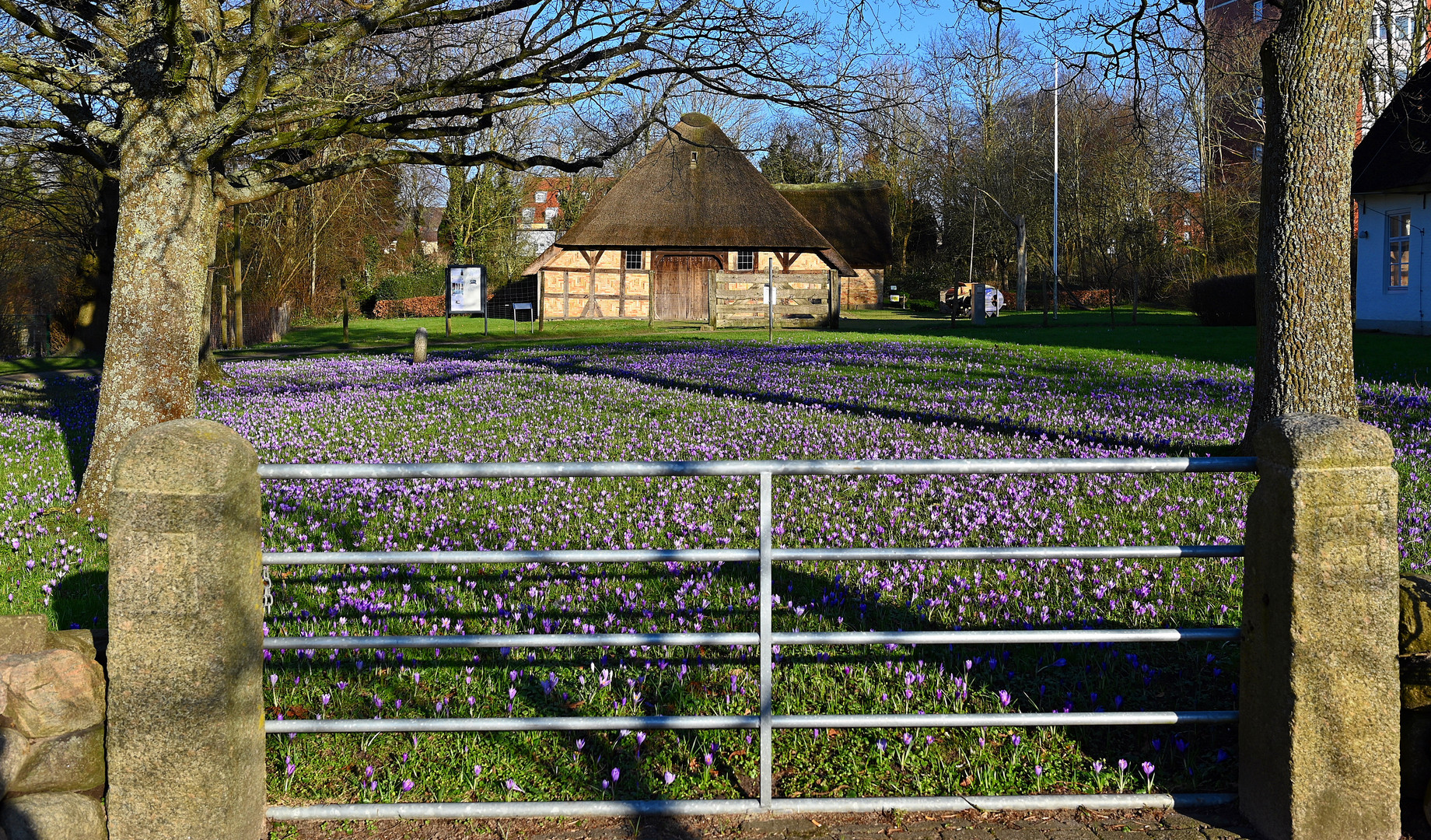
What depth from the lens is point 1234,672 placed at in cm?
461

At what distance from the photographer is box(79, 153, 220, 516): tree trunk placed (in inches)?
297

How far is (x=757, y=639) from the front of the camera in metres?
3.52

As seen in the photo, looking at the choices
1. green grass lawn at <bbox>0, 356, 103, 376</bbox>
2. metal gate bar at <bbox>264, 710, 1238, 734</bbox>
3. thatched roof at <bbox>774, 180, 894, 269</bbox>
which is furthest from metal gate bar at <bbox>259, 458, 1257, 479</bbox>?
thatched roof at <bbox>774, 180, 894, 269</bbox>

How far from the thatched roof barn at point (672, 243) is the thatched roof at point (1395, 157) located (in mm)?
19891

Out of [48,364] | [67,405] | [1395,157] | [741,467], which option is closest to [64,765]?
[741,467]

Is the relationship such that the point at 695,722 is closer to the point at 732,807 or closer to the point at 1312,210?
the point at 732,807

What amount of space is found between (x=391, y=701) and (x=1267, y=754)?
3.23 meters

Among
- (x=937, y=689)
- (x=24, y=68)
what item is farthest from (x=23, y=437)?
(x=937, y=689)

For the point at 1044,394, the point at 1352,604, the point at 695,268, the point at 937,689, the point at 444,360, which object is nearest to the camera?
the point at 1352,604

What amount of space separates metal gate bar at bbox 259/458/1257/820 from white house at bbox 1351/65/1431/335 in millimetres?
28526

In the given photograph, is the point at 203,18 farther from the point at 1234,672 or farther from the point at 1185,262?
the point at 1185,262

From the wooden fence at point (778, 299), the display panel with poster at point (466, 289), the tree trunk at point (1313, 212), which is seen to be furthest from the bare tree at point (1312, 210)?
the display panel with poster at point (466, 289)

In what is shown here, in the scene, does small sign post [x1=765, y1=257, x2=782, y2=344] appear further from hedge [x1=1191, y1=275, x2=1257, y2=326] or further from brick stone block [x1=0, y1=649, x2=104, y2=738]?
brick stone block [x1=0, y1=649, x2=104, y2=738]

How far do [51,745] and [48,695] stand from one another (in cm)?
14
